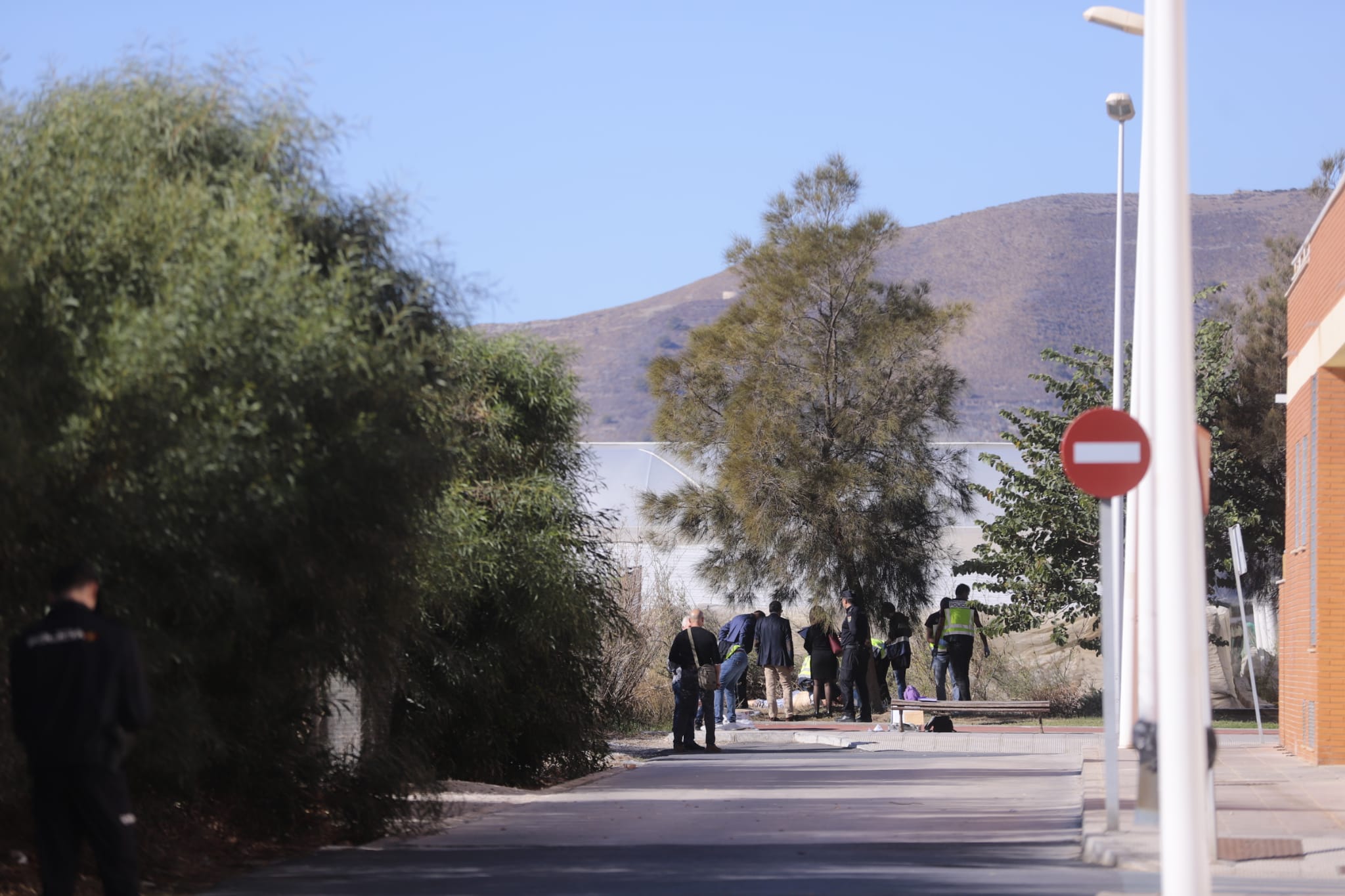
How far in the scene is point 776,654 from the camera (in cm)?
→ 2814

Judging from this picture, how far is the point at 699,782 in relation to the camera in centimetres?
1720

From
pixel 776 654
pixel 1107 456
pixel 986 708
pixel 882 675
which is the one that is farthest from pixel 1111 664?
pixel 882 675

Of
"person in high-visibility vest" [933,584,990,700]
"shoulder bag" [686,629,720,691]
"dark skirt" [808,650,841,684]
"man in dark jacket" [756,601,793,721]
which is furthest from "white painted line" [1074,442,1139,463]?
"dark skirt" [808,650,841,684]

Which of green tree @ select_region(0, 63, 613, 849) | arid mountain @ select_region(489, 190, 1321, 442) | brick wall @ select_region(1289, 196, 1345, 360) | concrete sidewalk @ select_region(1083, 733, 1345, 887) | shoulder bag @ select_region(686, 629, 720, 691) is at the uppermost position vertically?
arid mountain @ select_region(489, 190, 1321, 442)

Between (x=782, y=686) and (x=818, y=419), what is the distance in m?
7.10

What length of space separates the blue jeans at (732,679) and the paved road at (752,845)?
8.03 meters

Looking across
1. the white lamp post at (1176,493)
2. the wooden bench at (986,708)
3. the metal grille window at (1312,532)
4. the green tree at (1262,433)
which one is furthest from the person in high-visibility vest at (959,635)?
the white lamp post at (1176,493)

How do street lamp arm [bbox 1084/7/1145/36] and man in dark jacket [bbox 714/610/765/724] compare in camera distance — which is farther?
man in dark jacket [bbox 714/610/765/724]

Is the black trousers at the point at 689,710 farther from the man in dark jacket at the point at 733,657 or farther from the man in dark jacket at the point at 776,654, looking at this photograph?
the man in dark jacket at the point at 776,654

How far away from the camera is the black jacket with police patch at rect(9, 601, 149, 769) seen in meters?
7.36

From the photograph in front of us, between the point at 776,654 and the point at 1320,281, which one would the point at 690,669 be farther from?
the point at 1320,281

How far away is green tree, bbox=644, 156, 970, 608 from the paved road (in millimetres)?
15784

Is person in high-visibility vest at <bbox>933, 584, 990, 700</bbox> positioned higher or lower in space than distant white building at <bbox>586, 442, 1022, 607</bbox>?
lower

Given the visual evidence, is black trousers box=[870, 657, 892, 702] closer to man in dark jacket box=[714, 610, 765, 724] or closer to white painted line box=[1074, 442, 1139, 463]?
man in dark jacket box=[714, 610, 765, 724]
